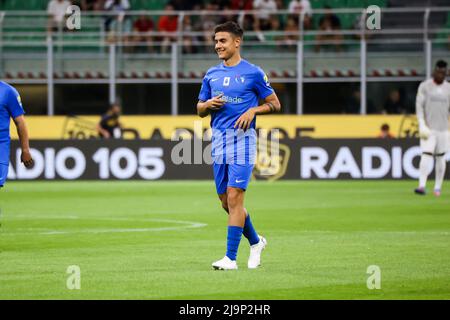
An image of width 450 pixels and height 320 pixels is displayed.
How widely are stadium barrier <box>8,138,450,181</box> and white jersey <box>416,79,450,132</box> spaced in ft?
15.4

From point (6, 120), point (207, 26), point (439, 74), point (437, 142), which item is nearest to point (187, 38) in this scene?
point (207, 26)

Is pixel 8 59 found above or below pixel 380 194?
above

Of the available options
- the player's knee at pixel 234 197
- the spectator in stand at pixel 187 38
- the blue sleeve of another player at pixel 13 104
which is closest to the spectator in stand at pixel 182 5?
the spectator in stand at pixel 187 38

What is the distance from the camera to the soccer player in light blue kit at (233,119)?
10938 millimetres

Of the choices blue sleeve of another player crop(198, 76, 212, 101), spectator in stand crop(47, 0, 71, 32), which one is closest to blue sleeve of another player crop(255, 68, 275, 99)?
blue sleeve of another player crop(198, 76, 212, 101)

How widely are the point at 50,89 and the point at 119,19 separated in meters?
2.88

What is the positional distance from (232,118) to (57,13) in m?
22.1

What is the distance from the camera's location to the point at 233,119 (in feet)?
36.4

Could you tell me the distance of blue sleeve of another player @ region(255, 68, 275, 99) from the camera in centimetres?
1113

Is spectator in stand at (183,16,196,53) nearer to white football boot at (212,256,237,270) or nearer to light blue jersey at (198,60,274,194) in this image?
light blue jersey at (198,60,274,194)
